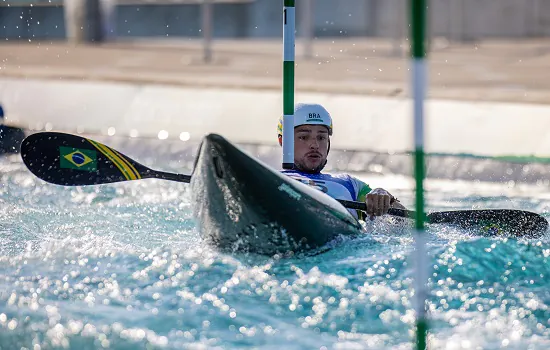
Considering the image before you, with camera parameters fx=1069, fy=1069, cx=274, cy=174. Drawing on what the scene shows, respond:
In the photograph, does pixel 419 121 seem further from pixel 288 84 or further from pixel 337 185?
pixel 337 185

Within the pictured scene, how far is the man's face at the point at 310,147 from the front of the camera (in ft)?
21.0

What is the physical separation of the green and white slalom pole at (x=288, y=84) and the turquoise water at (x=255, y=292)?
2.10 feet

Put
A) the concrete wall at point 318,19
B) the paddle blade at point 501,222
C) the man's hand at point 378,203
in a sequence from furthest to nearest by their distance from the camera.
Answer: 1. the concrete wall at point 318,19
2. the paddle blade at point 501,222
3. the man's hand at point 378,203

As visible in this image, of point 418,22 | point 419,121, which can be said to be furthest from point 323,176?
point 418,22

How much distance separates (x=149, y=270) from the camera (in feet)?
16.5

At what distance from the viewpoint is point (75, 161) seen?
6.22m

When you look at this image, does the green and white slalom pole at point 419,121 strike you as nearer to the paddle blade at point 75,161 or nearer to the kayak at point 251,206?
the kayak at point 251,206

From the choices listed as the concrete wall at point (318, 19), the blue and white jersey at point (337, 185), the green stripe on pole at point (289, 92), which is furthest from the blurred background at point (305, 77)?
the green stripe on pole at point (289, 92)

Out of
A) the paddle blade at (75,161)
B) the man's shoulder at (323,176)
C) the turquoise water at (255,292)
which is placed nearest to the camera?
the turquoise water at (255,292)

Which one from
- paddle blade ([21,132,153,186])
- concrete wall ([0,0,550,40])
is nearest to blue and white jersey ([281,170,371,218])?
paddle blade ([21,132,153,186])

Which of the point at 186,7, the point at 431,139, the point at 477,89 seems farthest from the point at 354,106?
the point at 186,7

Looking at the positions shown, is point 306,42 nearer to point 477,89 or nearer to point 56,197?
point 477,89

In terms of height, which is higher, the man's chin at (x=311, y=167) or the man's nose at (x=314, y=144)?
the man's nose at (x=314, y=144)

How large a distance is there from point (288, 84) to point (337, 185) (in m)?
0.67
